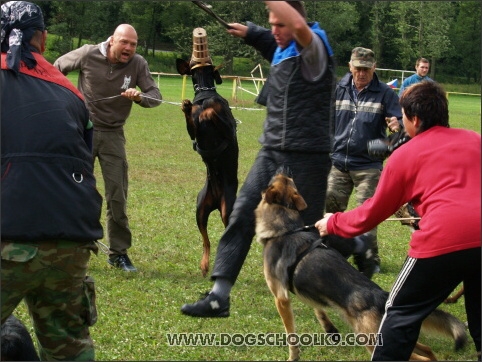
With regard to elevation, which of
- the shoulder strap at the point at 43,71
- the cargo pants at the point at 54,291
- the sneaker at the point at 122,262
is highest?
the shoulder strap at the point at 43,71

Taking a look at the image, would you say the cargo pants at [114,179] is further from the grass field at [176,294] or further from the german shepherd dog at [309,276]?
the german shepherd dog at [309,276]

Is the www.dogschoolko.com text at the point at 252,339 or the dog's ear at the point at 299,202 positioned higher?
the dog's ear at the point at 299,202

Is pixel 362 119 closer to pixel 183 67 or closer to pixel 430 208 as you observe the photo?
pixel 183 67

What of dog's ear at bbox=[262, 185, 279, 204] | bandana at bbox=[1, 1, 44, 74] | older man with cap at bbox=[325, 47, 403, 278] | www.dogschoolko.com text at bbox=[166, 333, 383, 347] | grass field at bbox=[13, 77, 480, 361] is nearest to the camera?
bandana at bbox=[1, 1, 44, 74]

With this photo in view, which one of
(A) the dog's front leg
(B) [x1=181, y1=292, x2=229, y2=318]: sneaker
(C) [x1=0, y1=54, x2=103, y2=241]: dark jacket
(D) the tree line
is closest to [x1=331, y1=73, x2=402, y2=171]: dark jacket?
(A) the dog's front leg

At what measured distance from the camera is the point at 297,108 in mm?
4773

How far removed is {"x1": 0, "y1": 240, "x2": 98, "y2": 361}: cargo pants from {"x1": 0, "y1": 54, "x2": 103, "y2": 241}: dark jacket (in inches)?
2.9

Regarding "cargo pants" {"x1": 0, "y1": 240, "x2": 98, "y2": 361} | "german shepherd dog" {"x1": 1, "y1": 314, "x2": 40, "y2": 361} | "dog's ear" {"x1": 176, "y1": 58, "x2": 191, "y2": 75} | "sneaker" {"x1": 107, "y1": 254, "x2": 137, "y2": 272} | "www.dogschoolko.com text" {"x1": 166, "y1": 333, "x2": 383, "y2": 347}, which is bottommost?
"sneaker" {"x1": 107, "y1": 254, "x2": 137, "y2": 272}

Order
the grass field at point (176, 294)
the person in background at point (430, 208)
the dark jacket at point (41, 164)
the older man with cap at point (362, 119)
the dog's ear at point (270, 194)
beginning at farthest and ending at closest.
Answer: the older man with cap at point (362, 119)
the grass field at point (176, 294)
the dog's ear at point (270, 194)
the person in background at point (430, 208)
the dark jacket at point (41, 164)

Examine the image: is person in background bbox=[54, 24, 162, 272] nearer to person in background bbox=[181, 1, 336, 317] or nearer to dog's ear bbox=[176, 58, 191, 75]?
dog's ear bbox=[176, 58, 191, 75]

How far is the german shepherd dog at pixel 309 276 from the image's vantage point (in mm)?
4781

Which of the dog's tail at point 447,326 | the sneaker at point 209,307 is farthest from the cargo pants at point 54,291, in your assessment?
the dog's tail at point 447,326

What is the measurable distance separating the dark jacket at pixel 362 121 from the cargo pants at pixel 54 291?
4.24 meters

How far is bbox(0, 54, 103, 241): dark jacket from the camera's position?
364 centimetres
